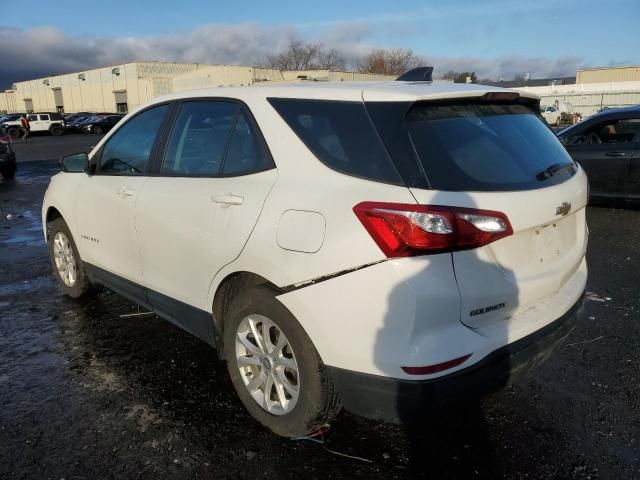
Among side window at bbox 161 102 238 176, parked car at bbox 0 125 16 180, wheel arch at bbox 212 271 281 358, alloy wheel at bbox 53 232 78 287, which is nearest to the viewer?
wheel arch at bbox 212 271 281 358

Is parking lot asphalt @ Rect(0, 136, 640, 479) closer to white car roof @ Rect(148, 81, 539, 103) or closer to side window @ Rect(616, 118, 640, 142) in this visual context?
white car roof @ Rect(148, 81, 539, 103)

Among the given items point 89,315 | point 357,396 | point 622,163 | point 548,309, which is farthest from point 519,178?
point 622,163

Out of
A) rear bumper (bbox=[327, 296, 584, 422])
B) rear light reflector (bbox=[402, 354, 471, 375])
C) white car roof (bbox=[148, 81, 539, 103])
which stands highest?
white car roof (bbox=[148, 81, 539, 103])

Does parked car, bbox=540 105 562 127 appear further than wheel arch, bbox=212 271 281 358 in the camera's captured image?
Yes

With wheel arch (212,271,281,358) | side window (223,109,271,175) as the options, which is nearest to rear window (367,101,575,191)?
side window (223,109,271,175)

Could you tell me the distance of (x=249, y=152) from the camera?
9.35 feet

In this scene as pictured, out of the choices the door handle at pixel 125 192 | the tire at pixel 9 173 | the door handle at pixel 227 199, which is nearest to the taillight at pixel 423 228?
the door handle at pixel 227 199

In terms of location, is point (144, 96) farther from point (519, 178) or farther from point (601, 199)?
point (519, 178)

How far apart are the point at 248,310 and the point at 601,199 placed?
7.21m

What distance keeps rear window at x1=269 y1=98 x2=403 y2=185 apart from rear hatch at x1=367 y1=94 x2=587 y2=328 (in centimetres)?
6

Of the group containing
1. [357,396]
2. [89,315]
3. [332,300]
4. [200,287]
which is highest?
[332,300]

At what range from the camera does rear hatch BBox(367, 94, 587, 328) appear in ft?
7.42

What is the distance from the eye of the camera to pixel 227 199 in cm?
283

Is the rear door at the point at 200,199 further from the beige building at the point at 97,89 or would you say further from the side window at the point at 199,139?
the beige building at the point at 97,89
